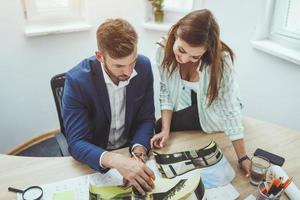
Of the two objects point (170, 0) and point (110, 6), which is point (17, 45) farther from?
point (170, 0)

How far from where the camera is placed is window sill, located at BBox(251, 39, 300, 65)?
1.90 metres

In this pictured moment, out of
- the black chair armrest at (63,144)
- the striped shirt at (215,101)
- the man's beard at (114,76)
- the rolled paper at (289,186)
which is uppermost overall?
the man's beard at (114,76)

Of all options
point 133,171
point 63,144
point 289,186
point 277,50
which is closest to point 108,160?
point 133,171

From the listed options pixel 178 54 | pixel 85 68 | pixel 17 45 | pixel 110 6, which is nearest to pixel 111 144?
pixel 85 68

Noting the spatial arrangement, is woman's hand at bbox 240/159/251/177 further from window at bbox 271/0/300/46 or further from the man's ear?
window at bbox 271/0/300/46

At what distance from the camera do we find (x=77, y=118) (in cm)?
130

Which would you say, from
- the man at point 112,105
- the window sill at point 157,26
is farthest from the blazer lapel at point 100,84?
the window sill at point 157,26

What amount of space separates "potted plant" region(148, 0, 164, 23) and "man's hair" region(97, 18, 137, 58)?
56.1 inches

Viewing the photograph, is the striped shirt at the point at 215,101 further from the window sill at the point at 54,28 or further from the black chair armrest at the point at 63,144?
the window sill at the point at 54,28

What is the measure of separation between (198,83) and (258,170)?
1.68ft

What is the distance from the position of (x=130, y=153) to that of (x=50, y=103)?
151cm

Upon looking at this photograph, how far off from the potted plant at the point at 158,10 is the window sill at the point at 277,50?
2.69ft

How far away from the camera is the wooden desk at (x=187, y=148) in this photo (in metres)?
1.13

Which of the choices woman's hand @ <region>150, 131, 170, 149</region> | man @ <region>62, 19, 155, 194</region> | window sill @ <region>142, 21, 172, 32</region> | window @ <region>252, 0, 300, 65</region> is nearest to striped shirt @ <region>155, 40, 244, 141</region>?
man @ <region>62, 19, 155, 194</region>
